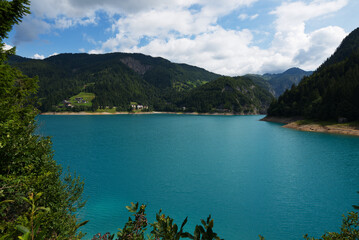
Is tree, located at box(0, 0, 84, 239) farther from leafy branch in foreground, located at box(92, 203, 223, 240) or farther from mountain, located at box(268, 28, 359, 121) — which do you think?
mountain, located at box(268, 28, 359, 121)

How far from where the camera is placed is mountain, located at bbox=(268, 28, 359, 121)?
73312mm

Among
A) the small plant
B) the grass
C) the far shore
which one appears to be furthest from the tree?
the grass

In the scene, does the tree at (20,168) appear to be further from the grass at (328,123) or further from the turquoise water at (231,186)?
the grass at (328,123)

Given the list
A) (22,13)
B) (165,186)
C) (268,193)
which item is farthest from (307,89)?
(22,13)

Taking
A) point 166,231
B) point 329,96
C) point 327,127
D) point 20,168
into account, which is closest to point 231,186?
point 20,168

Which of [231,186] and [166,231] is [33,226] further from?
[231,186]

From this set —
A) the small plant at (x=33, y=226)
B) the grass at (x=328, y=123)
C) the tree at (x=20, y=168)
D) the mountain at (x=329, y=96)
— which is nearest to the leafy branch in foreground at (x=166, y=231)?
the small plant at (x=33, y=226)

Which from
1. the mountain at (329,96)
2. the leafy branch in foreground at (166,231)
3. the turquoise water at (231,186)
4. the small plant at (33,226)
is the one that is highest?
the mountain at (329,96)

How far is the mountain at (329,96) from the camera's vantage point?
7331 centimetres

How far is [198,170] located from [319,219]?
19571 millimetres

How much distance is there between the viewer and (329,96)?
83.1m

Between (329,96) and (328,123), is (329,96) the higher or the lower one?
the higher one

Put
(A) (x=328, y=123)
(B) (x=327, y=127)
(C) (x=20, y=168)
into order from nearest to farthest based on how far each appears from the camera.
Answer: (C) (x=20, y=168) → (B) (x=327, y=127) → (A) (x=328, y=123)

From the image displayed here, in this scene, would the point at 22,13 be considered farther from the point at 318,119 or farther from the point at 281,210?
the point at 318,119
